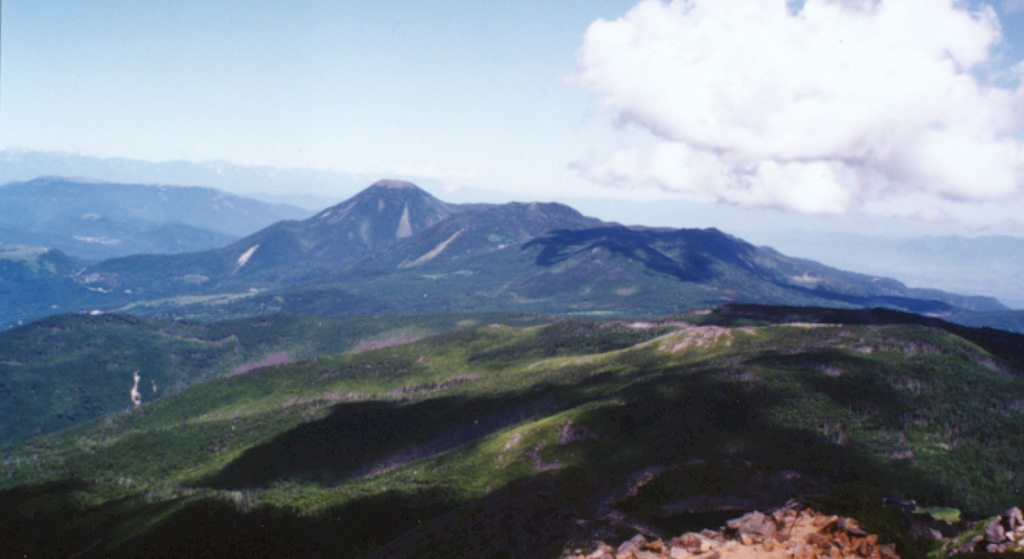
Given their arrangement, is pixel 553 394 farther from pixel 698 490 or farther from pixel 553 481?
pixel 698 490

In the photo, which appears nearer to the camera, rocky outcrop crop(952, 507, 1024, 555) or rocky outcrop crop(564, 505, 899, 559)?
rocky outcrop crop(952, 507, 1024, 555)

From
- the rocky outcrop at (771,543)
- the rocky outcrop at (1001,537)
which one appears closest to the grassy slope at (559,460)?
the rocky outcrop at (771,543)

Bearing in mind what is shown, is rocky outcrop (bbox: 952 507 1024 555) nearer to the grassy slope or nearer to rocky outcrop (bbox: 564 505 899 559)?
rocky outcrop (bbox: 564 505 899 559)

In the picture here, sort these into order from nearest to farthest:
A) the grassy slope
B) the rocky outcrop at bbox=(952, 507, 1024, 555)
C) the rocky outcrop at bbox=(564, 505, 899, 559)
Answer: the rocky outcrop at bbox=(952, 507, 1024, 555)
the rocky outcrop at bbox=(564, 505, 899, 559)
the grassy slope

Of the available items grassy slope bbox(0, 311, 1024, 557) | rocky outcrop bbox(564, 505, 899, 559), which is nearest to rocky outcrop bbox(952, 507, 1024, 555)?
rocky outcrop bbox(564, 505, 899, 559)

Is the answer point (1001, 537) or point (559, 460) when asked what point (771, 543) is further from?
point (559, 460)

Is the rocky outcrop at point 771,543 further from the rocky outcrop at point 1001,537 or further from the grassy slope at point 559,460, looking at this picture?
the grassy slope at point 559,460

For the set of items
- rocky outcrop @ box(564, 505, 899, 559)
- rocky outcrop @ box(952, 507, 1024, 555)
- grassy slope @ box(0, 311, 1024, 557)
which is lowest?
grassy slope @ box(0, 311, 1024, 557)
